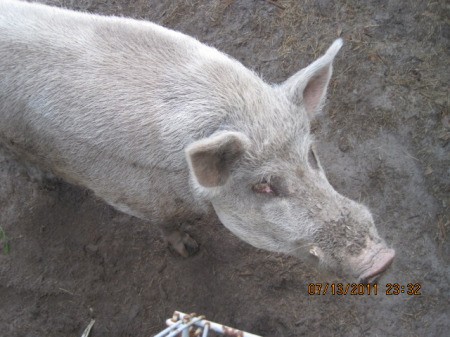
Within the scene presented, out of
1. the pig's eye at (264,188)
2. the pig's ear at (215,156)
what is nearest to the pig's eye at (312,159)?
the pig's eye at (264,188)

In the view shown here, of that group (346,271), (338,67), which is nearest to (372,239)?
(346,271)

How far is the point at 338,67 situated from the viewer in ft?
15.8

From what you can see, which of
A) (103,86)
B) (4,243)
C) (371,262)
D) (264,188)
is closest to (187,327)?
(264,188)

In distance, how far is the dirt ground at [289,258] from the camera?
4.14 metres

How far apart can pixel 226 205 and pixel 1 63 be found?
211 cm

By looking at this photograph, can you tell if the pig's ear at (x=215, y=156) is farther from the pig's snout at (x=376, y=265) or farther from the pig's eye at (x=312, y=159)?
the pig's snout at (x=376, y=265)

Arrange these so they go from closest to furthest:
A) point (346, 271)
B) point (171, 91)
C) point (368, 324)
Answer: point (346, 271)
point (171, 91)
point (368, 324)

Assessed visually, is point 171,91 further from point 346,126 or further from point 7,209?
point 7,209

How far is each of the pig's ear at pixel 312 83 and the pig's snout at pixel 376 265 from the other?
1.15 metres

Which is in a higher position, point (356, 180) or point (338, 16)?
point (338, 16)

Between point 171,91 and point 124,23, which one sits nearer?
point 171,91

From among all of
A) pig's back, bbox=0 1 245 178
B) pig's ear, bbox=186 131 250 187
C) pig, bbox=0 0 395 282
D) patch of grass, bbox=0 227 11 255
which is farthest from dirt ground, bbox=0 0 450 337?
pig's ear, bbox=186 131 250 187
